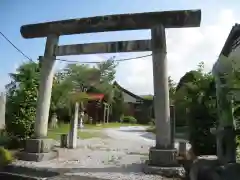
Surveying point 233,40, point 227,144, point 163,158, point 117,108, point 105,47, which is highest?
point 233,40

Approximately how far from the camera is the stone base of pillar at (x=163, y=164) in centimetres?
727

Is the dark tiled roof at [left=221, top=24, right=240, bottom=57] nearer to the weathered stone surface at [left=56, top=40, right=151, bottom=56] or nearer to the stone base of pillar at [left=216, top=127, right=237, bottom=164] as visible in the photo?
the weathered stone surface at [left=56, top=40, right=151, bottom=56]

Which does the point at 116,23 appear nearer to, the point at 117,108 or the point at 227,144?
the point at 227,144

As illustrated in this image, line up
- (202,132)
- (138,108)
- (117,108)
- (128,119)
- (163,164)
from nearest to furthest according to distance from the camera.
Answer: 1. (163,164)
2. (202,132)
3. (117,108)
4. (128,119)
5. (138,108)

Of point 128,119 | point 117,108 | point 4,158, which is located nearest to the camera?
point 4,158

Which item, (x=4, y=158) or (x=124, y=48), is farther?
(x=124, y=48)

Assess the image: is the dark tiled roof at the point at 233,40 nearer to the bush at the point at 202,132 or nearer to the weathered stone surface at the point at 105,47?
the bush at the point at 202,132

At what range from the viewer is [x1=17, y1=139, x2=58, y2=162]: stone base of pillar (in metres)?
8.91

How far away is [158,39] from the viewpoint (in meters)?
8.29

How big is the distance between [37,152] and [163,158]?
433 cm

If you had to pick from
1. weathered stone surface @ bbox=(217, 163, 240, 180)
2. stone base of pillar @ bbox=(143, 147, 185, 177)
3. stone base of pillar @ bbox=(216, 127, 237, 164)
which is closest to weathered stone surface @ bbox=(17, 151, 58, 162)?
stone base of pillar @ bbox=(143, 147, 185, 177)

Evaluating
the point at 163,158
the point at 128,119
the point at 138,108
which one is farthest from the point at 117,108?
the point at 163,158

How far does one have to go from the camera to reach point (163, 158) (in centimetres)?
758

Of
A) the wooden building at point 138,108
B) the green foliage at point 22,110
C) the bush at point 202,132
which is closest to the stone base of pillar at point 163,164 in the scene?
the bush at point 202,132
